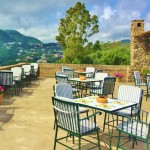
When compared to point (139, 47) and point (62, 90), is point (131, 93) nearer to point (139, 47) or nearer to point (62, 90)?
point (62, 90)

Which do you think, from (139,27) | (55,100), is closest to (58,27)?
(139,27)

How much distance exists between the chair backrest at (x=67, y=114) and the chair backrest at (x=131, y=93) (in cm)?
171

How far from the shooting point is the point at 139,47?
Answer: 1438 cm

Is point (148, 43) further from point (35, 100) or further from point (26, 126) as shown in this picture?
point (26, 126)

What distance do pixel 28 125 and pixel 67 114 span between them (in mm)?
2092

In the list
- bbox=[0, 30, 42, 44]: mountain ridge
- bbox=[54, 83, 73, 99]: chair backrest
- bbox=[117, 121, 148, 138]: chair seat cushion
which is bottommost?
bbox=[117, 121, 148, 138]: chair seat cushion

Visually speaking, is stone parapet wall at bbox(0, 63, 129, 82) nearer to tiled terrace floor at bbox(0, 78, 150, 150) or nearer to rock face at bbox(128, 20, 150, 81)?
rock face at bbox(128, 20, 150, 81)

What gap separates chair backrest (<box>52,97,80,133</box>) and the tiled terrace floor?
0.74 metres

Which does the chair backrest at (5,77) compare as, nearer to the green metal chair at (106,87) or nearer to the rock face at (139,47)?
the green metal chair at (106,87)

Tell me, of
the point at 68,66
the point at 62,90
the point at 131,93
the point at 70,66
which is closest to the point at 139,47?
the point at 70,66

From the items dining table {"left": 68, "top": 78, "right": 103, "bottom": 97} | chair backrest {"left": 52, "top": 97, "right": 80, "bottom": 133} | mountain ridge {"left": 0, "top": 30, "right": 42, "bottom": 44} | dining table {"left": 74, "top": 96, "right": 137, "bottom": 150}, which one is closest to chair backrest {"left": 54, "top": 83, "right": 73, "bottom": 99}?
dining table {"left": 74, "top": 96, "right": 137, "bottom": 150}

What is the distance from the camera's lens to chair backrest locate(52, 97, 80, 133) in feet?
11.5

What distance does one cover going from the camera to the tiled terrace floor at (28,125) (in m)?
4.35

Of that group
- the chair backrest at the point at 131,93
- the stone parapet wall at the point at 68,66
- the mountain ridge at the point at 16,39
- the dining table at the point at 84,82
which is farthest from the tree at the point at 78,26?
the mountain ridge at the point at 16,39
